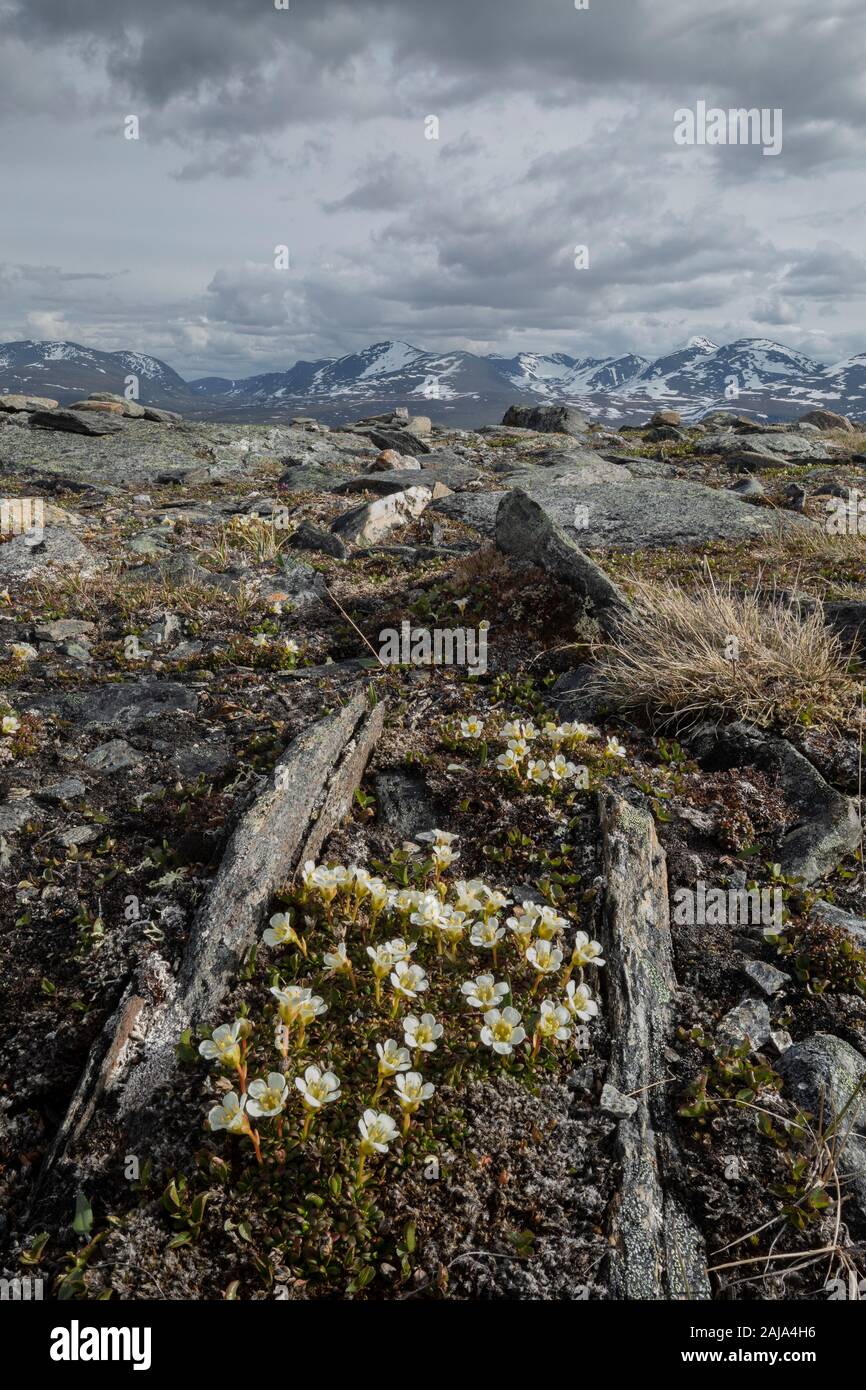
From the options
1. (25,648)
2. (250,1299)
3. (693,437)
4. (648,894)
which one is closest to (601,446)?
(693,437)

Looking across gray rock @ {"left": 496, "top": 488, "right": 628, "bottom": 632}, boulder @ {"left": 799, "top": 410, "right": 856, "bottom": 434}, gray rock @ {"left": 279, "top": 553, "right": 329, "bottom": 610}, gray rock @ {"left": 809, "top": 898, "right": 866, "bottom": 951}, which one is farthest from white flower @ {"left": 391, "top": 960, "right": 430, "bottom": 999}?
boulder @ {"left": 799, "top": 410, "right": 856, "bottom": 434}

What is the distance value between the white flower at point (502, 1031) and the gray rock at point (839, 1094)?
1.56 m

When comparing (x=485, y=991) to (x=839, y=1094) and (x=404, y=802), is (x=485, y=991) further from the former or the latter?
(x=404, y=802)

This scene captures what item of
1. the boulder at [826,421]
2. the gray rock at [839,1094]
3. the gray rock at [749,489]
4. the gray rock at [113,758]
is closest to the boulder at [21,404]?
the gray rock at [749,489]

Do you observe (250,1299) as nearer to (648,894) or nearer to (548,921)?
(548,921)

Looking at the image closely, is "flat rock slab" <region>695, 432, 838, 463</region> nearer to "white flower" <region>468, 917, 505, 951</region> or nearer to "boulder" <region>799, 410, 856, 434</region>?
"boulder" <region>799, 410, 856, 434</region>

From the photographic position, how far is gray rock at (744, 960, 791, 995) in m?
4.78

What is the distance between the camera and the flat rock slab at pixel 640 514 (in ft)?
52.0

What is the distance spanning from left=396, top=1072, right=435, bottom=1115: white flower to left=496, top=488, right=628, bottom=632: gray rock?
637 cm

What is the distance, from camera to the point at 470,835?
6.05m

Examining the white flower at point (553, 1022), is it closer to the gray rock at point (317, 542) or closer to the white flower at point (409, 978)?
the white flower at point (409, 978)

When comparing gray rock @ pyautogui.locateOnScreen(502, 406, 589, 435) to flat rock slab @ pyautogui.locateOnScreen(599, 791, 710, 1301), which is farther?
gray rock @ pyautogui.locateOnScreen(502, 406, 589, 435)

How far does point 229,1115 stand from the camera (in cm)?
350

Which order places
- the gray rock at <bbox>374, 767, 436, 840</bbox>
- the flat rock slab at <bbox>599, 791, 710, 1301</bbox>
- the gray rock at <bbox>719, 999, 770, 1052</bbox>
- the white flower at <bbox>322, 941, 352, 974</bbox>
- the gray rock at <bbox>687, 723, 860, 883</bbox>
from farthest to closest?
the gray rock at <bbox>374, 767, 436, 840</bbox> → the gray rock at <bbox>687, 723, 860, 883</bbox> → the gray rock at <bbox>719, 999, 770, 1052</bbox> → the white flower at <bbox>322, 941, 352, 974</bbox> → the flat rock slab at <bbox>599, 791, 710, 1301</bbox>
